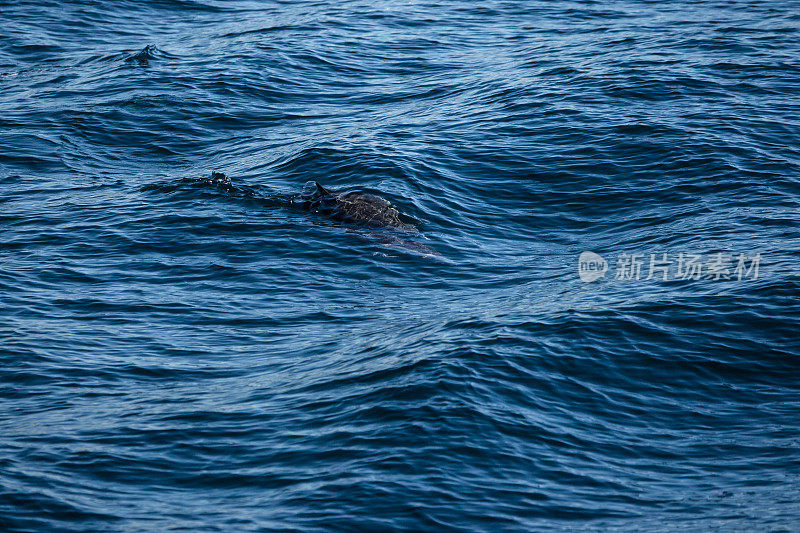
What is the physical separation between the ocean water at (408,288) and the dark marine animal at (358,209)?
25 centimetres

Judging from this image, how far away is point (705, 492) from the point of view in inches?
392

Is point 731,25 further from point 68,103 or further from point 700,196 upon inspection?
point 68,103

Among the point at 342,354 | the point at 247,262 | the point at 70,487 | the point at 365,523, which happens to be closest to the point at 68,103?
the point at 247,262

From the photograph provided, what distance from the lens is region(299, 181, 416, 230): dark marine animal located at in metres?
17.3

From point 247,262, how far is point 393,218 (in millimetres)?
2935
